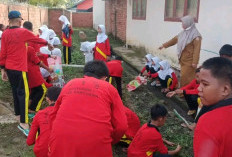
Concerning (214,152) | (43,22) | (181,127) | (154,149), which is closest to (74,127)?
(214,152)

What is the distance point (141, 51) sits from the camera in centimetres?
1038

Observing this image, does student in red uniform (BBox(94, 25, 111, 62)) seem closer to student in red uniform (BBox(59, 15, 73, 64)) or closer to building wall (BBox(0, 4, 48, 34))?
student in red uniform (BBox(59, 15, 73, 64))

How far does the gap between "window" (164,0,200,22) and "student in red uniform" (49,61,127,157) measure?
5133 millimetres

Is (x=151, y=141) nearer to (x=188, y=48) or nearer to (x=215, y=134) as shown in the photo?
(x=215, y=134)

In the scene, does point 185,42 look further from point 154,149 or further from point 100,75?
point 100,75

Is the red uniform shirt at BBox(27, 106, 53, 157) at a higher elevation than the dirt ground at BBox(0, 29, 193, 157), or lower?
higher

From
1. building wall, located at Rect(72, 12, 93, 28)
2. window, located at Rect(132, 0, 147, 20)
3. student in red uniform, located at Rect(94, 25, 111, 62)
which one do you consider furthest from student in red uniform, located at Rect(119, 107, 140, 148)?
building wall, located at Rect(72, 12, 93, 28)

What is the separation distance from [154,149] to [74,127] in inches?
55.5

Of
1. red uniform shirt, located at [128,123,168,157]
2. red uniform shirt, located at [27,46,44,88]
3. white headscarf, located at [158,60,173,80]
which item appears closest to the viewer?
red uniform shirt, located at [128,123,168,157]

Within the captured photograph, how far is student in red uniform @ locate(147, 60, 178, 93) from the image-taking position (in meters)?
5.75

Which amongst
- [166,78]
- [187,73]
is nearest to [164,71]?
[166,78]

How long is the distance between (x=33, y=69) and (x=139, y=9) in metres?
7.40

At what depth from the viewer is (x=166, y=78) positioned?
5805 mm

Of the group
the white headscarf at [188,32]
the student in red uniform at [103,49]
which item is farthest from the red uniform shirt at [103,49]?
the white headscarf at [188,32]
